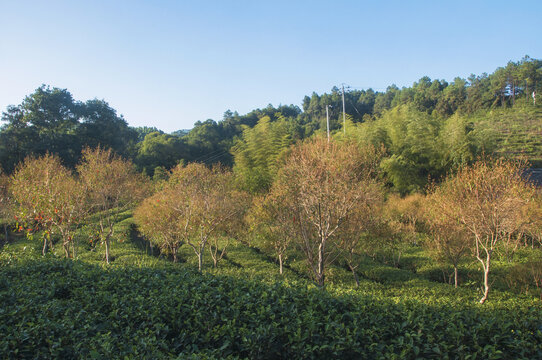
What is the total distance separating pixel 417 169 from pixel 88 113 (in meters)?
28.0

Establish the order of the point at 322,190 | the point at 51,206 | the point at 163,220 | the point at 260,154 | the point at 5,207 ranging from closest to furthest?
the point at 322,190 → the point at 51,206 → the point at 163,220 → the point at 5,207 → the point at 260,154

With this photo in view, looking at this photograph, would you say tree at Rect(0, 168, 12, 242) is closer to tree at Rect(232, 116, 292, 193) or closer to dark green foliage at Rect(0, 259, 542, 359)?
tree at Rect(232, 116, 292, 193)

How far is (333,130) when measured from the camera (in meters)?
27.5

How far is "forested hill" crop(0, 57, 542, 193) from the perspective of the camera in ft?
62.2

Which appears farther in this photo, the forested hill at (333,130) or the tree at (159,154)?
the tree at (159,154)

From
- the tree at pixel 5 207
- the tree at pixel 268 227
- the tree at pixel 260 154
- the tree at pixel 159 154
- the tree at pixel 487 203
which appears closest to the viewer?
the tree at pixel 487 203

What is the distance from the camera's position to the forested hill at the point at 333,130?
19.0 metres

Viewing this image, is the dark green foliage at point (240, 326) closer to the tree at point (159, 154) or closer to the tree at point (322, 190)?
the tree at point (322, 190)

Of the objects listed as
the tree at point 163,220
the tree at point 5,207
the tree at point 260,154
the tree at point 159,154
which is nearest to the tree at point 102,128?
the tree at point 159,154

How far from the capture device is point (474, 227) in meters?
7.52

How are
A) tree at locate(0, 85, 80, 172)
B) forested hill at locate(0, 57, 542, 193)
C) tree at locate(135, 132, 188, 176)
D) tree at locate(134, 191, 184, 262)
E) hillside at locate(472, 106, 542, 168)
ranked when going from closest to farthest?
tree at locate(134, 191, 184, 262), forested hill at locate(0, 57, 542, 193), tree at locate(0, 85, 80, 172), tree at locate(135, 132, 188, 176), hillside at locate(472, 106, 542, 168)

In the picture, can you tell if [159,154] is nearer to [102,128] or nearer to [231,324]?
[102,128]

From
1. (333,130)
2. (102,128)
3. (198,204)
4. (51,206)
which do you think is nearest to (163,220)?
(198,204)

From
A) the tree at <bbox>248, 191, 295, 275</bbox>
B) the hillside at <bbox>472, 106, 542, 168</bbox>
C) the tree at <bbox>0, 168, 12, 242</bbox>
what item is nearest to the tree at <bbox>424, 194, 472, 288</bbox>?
the tree at <bbox>248, 191, 295, 275</bbox>
